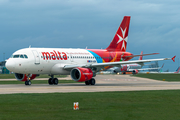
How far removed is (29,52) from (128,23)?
17896 mm

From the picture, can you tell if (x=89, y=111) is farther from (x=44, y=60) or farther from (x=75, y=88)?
(x=44, y=60)

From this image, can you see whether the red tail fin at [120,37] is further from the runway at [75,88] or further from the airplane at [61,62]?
the runway at [75,88]

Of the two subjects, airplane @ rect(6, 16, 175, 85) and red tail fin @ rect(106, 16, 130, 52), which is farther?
red tail fin @ rect(106, 16, 130, 52)

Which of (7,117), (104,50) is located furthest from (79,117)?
(104,50)

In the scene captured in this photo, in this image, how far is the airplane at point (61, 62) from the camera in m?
38.3

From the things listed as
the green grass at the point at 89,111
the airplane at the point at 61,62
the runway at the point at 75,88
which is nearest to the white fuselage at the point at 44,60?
the airplane at the point at 61,62

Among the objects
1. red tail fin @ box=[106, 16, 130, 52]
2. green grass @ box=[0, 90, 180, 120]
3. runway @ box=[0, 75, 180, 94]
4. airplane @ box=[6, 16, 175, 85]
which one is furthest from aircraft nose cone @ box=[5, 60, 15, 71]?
green grass @ box=[0, 90, 180, 120]

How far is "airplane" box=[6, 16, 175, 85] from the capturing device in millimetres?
38312

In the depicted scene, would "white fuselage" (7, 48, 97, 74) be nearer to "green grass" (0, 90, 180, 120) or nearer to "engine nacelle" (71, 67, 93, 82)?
"engine nacelle" (71, 67, 93, 82)

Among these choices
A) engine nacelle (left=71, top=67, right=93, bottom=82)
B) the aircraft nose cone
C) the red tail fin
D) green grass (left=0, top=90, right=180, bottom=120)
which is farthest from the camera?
the red tail fin

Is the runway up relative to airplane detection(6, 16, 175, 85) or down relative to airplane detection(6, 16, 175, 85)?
down

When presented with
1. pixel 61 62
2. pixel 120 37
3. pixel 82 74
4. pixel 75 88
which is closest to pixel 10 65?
pixel 61 62

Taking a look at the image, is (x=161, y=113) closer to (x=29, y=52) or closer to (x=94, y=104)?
(x=94, y=104)

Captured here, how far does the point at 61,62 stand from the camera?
41.8 metres
